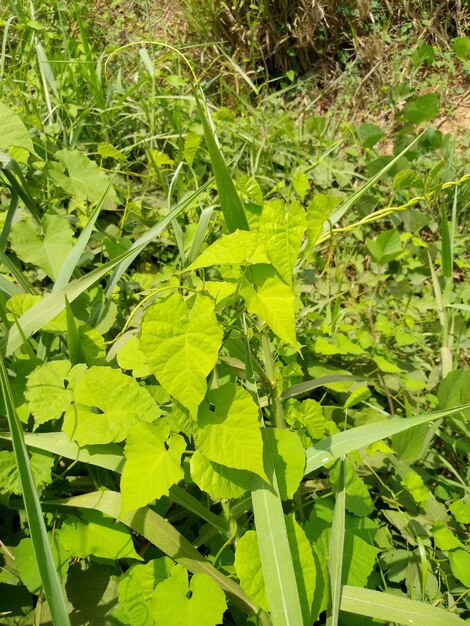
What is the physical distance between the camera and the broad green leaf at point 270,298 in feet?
2.13

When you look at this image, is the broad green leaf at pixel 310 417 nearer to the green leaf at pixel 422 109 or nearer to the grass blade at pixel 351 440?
the grass blade at pixel 351 440

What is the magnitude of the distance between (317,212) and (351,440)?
37 cm

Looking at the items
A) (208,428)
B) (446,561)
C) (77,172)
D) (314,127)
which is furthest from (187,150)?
(314,127)

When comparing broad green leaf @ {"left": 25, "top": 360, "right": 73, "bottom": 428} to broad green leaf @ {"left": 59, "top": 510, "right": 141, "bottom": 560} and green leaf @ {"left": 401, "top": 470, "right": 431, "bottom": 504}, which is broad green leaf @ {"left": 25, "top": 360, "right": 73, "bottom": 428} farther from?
green leaf @ {"left": 401, "top": 470, "right": 431, "bottom": 504}

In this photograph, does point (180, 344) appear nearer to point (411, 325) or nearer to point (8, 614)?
point (8, 614)

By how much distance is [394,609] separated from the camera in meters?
0.75

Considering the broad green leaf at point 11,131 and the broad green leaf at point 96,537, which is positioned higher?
the broad green leaf at point 11,131

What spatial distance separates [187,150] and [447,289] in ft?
3.01

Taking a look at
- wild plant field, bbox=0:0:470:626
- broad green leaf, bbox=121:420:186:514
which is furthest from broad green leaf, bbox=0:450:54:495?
broad green leaf, bbox=121:420:186:514

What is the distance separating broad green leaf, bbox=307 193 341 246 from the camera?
757 millimetres

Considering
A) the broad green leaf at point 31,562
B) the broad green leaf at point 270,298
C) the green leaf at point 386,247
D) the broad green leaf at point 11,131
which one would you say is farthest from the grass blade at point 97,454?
the green leaf at point 386,247

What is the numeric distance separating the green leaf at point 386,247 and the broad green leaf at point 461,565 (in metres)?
0.84

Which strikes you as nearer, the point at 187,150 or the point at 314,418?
the point at 314,418

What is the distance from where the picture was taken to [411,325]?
61.2 inches
